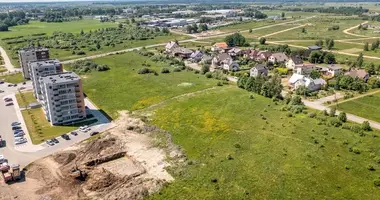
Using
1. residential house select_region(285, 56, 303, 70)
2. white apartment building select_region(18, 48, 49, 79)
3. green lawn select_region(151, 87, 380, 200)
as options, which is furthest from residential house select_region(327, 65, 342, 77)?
white apartment building select_region(18, 48, 49, 79)

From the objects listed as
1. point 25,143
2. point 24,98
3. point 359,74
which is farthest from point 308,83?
point 24,98

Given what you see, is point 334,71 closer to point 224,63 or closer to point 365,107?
point 365,107

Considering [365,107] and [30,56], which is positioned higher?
[30,56]

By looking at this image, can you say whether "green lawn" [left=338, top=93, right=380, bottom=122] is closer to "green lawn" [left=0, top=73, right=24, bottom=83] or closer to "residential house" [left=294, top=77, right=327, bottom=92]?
"residential house" [left=294, top=77, right=327, bottom=92]

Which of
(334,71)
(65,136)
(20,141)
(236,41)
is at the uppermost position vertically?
(236,41)

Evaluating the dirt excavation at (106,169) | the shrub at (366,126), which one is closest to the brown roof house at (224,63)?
the dirt excavation at (106,169)

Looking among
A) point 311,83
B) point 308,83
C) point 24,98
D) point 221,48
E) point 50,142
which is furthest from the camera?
point 221,48

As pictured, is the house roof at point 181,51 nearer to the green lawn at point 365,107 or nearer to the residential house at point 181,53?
the residential house at point 181,53
